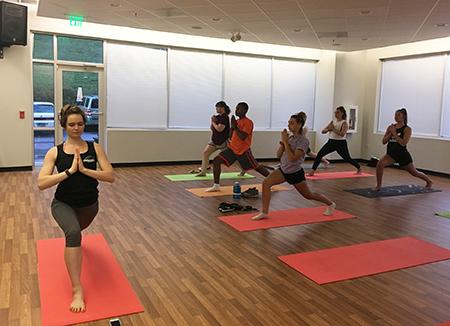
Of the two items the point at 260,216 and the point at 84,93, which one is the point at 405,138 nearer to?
the point at 260,216

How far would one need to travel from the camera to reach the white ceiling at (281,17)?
5730 millimetres

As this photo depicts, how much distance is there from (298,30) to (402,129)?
256cm

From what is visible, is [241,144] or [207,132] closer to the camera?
[241,144]

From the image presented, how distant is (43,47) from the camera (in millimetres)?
8102

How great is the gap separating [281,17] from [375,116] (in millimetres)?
5053

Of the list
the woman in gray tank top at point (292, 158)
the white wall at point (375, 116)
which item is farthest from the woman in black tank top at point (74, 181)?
the white wall at point (375, 116)

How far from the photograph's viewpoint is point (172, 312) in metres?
2.69

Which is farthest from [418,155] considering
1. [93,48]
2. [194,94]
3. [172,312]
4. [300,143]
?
[172,312]

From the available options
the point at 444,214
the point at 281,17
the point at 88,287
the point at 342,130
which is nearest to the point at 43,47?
the point at 281,17

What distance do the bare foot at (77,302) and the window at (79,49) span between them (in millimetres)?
6586

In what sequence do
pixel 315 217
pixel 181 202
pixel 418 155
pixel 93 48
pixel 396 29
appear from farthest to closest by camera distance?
pixel 418 155 → pixel 93 48 → pixel 396 29 → pixel 181 202 → pixel 315 217

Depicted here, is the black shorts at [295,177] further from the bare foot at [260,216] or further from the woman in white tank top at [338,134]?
the woman in white tank top at [338,134]

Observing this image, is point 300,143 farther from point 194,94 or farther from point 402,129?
point 194,94

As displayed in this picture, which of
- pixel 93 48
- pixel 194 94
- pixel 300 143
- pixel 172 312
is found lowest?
pixel 172 312
